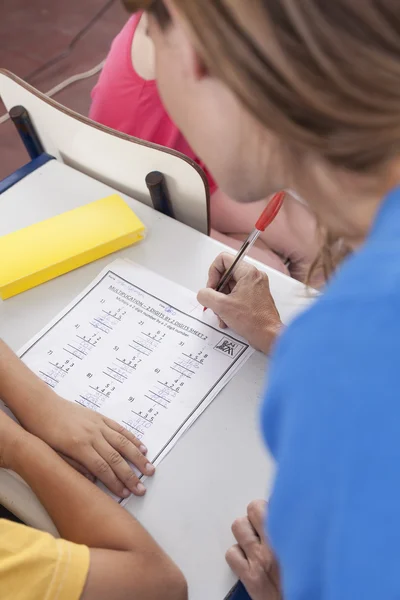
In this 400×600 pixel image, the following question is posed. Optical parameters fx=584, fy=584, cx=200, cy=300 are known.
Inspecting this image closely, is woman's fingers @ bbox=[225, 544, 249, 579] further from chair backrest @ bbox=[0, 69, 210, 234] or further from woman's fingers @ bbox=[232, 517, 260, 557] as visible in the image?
chair backrest @ bbox=[0, 69, 210, 234]

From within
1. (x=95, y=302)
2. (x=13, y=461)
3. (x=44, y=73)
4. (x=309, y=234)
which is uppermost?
(x=44, y=73)

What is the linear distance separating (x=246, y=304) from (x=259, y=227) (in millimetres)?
112

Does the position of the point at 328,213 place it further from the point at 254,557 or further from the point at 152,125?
the point at 152,125

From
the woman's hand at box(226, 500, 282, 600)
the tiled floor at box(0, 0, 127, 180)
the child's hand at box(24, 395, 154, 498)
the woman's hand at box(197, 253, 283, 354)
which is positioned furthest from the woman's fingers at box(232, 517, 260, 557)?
the tiled floor at box(0, 0, 127, 180)

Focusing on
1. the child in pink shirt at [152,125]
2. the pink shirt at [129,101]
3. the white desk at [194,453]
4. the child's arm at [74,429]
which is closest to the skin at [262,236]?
the child in pink shirt at [152,125]

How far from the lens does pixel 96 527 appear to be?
693 millimetres

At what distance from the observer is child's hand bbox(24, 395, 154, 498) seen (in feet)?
2.39

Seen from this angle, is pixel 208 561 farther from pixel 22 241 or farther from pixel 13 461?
pixel 22 241

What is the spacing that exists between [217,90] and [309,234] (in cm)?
69

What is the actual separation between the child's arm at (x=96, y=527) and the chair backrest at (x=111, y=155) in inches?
18.1

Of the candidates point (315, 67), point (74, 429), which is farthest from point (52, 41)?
point (315, 67)

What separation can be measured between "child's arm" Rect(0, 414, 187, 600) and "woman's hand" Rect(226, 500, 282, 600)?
7cm

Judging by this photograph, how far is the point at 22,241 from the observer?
3.16 ft

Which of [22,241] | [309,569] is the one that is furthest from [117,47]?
[309,569]
